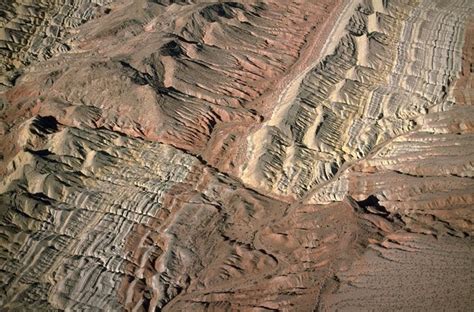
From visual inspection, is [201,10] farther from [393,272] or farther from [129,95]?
[393,272]

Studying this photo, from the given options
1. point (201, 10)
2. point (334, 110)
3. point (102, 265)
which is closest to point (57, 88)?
point (201, 10)

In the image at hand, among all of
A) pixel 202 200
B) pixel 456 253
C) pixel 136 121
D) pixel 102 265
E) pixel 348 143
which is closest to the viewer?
pixel 456 253

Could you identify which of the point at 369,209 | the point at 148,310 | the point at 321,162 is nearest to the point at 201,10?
the point at 321,162

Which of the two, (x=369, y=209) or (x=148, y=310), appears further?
(x=369, y=209)

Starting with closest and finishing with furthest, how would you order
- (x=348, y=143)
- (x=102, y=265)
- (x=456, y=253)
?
(x=456, y=253) → (x=102, y=265) → (x=348, y=143)

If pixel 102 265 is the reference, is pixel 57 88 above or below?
above

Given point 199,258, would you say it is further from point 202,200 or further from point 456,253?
point 456,253

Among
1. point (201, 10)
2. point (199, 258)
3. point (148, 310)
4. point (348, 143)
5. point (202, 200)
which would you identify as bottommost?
point (148, 310)
